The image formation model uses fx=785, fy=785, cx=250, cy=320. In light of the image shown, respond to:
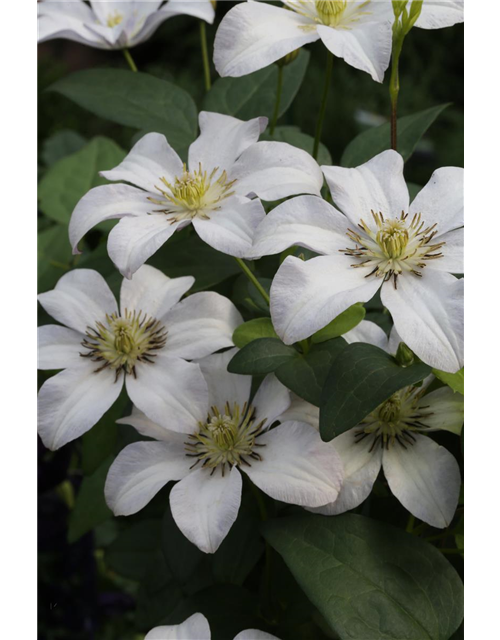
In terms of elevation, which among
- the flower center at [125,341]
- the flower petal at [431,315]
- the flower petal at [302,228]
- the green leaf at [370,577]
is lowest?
the green leaf at [370,577]

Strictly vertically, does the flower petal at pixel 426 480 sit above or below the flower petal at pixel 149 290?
below

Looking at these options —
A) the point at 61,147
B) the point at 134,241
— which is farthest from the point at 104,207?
the point at 61,147

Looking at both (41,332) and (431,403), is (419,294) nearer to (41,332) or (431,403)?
(431,403)

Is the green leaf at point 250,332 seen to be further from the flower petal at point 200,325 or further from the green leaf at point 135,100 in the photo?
the green leaf at point 135,100

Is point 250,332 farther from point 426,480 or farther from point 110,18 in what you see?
point 110,18

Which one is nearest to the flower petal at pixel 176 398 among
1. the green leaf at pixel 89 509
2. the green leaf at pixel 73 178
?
the green leaf at pixel 89 509

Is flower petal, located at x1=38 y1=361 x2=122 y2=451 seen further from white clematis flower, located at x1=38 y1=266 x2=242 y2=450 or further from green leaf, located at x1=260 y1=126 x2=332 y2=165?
green leaf, located at x1=260 y1=126 x2=332 y2=165

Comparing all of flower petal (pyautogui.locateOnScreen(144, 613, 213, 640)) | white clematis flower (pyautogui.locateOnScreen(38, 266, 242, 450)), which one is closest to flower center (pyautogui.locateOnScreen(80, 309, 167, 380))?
white clematis flower (pyautogui.locateOnScreen(38, 266, 242, 450))

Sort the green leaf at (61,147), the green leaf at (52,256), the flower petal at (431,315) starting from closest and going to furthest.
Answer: the flower petal at (431,315), the green leaf at (52,256), the green leaf at (61,147)
